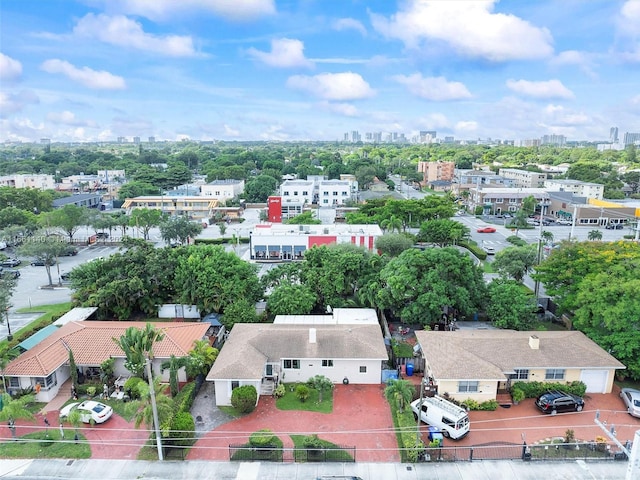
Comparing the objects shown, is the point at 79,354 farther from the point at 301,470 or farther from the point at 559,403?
the point at 559,403

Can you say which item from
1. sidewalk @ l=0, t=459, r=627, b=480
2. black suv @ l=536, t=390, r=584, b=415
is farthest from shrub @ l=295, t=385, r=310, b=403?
black suv @ l=536, t=390, r=584, b=415

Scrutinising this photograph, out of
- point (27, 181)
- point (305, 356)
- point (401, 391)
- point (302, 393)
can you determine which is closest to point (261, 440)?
point (302, 393)

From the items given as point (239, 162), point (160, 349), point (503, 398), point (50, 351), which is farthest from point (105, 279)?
point (239, 162)

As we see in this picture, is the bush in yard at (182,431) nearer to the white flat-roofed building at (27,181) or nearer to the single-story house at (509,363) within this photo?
the single-story house at (509,363)

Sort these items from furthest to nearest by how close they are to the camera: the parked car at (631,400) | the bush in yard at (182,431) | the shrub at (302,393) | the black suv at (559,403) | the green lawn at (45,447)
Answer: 1. the shrub at (302,393)
2. the black suv at (559,403)
3. the parked car at (631,400)
4. the bush in yard at (182,431)
5. the green lawn at (45,447)

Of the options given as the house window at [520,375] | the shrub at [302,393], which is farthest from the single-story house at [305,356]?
the house window at [520,375]

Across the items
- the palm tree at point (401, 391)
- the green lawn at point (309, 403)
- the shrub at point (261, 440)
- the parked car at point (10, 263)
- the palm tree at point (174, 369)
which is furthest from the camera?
the parked car at point (10, 263)

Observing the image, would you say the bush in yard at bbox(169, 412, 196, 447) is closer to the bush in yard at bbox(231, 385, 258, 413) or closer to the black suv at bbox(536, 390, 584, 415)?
the bush in yard at bbox(231, 385, 258, 413)
